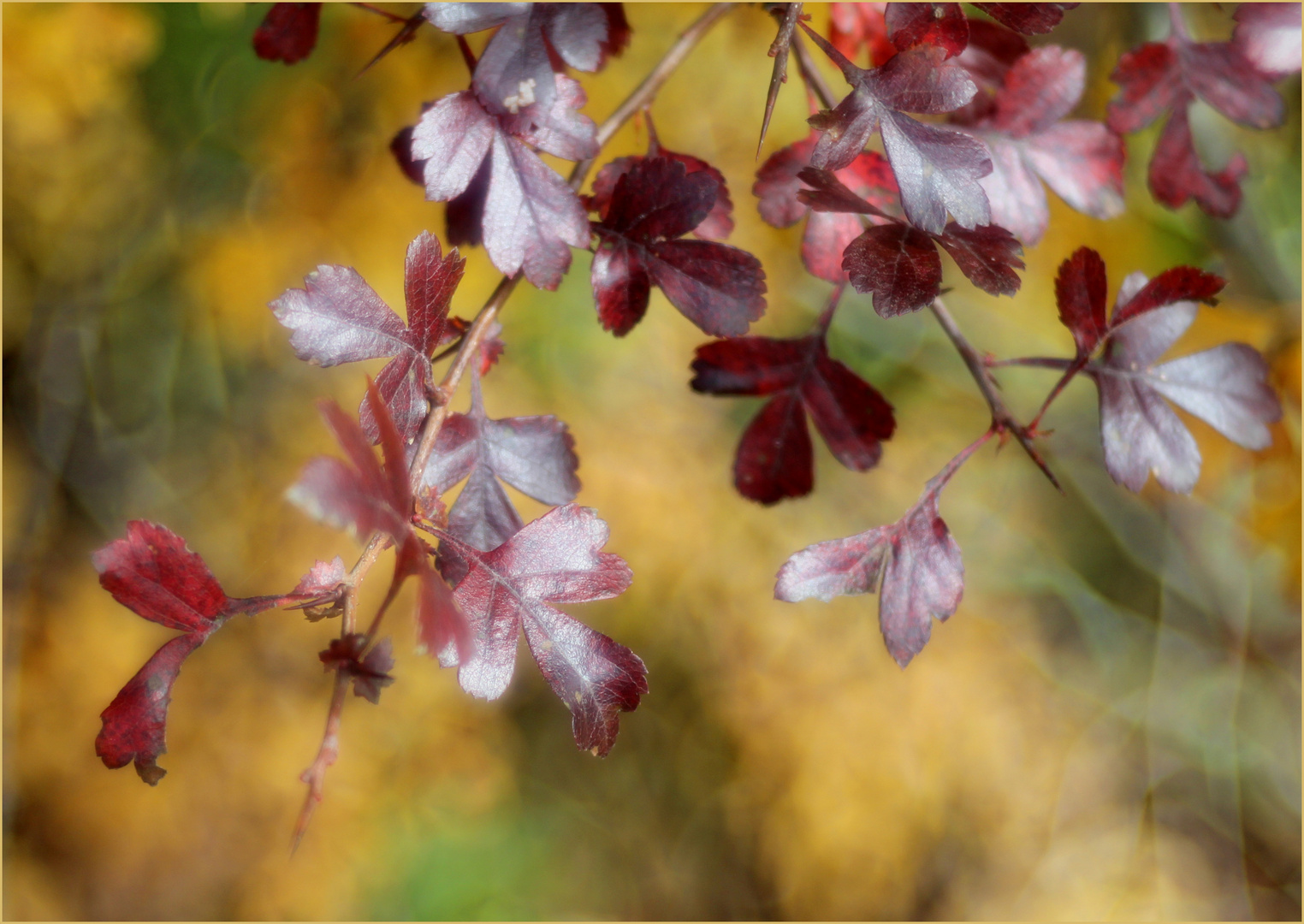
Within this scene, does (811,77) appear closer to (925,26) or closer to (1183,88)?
(925,26)

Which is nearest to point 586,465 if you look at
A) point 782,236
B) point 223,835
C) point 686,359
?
point 686,359

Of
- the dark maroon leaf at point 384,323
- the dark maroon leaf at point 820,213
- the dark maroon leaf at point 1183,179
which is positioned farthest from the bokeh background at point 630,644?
the dark maroon leaf at point 384,323

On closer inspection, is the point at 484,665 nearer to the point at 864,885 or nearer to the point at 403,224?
the point at 403,224

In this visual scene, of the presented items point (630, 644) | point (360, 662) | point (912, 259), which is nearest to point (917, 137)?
point (912, 259)

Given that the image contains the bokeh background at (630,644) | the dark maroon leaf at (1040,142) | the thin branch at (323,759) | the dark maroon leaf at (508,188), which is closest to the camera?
the thin branch at (323,759)

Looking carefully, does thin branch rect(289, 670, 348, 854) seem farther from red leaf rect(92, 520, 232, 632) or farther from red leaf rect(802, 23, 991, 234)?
red leaf rect(802, 23, 991, 234)

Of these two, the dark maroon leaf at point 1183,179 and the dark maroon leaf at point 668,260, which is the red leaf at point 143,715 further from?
the dark maroon leaf at point 1183,179
